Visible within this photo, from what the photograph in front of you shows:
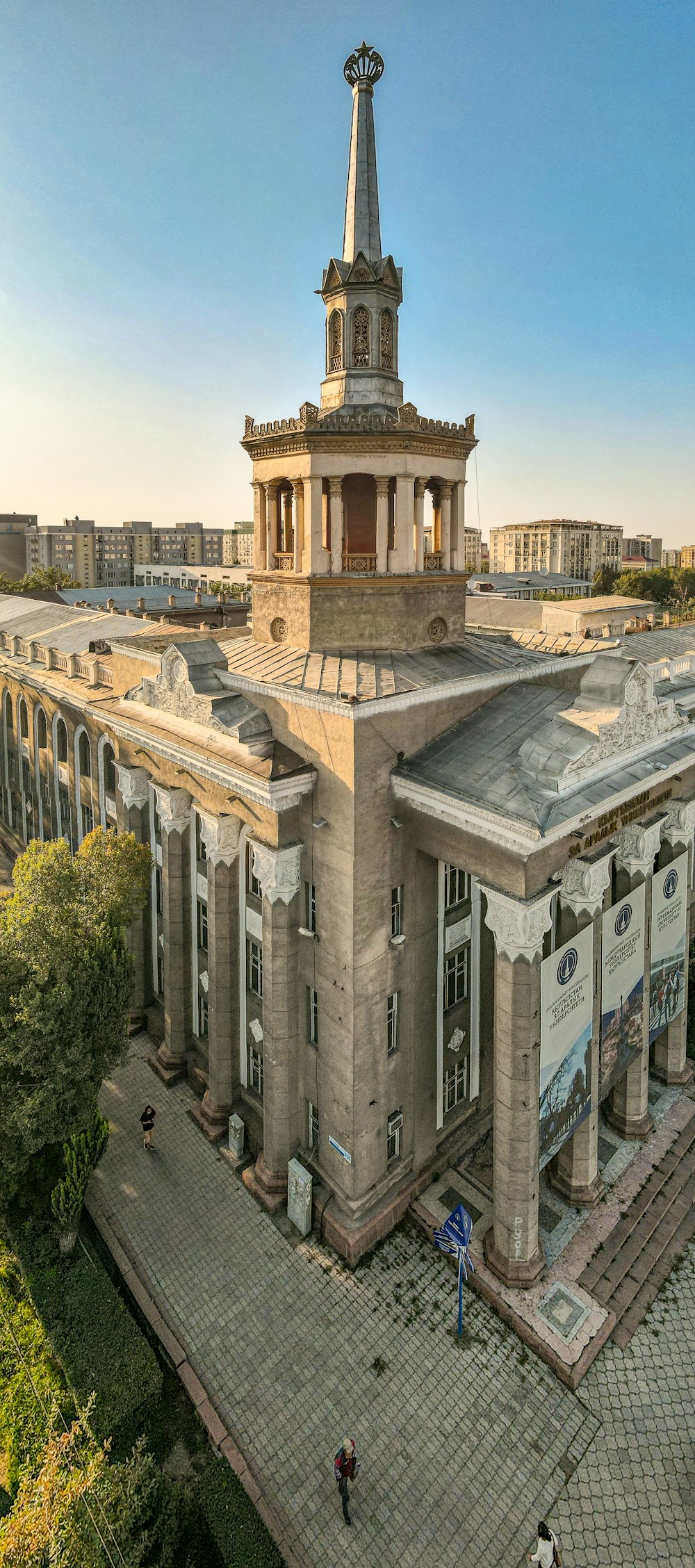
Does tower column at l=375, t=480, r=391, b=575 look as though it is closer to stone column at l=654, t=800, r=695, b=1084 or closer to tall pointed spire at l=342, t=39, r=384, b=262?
tall pointed spire at l=342, t=39, r=384, b=262

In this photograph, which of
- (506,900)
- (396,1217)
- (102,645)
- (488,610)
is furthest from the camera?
(488,610)

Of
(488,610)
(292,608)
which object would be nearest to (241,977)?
(292,608)

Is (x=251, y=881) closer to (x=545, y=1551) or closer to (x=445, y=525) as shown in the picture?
(x=445, y=525)

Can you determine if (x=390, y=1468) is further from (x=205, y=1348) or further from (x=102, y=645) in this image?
(x=102, y=645)

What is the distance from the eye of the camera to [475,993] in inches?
995

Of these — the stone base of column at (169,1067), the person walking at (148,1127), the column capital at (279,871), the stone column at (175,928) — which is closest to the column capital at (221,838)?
the column capital at (279,871)

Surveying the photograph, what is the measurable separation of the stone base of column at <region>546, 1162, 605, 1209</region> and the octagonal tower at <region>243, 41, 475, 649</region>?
18.0 meters

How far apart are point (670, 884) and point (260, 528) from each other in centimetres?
1924

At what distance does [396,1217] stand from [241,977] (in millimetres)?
8829

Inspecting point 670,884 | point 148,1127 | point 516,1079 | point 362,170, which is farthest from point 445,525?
point 148,1127

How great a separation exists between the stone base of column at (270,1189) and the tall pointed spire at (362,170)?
29.6m

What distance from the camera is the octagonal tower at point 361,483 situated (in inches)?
930

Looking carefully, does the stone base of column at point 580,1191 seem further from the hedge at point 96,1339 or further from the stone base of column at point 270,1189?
the hedge at point 96,1339

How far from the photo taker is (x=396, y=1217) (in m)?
Answer: 23.7
